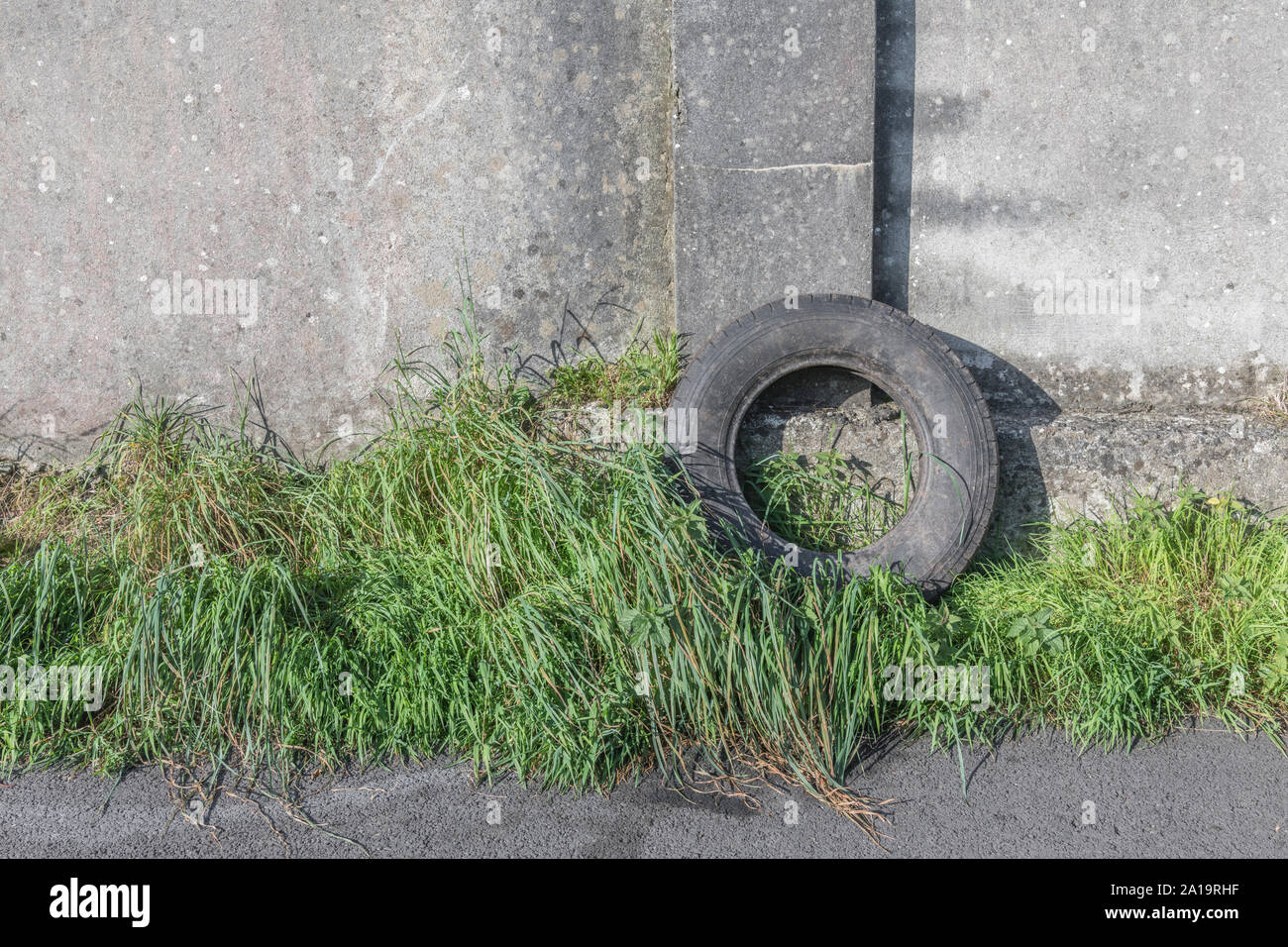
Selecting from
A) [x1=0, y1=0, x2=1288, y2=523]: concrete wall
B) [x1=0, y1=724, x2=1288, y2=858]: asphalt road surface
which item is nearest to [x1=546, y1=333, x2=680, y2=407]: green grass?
[x1=0, y1=0, x2=1288, y2=523]: concrete wall

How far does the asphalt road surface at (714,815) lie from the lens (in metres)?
2.25

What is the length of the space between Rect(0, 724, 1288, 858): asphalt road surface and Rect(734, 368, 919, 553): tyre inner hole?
3.28ft

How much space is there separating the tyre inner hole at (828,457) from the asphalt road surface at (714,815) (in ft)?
3.28

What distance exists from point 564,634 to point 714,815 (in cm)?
70

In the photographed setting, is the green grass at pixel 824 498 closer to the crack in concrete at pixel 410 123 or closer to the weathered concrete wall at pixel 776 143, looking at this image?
the weathered concrete wall at pixel 776 143

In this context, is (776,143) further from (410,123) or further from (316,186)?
(316,186)

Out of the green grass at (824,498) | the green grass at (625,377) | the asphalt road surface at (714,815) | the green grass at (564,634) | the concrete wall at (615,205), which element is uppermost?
the concrete wall at (615,205)

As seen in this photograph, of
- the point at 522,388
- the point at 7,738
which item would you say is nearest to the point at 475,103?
the point at 522,388

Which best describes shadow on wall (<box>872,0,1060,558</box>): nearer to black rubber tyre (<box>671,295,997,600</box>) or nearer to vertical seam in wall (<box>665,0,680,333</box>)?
black rubber tyre (<box>671,295,997,600</box>)

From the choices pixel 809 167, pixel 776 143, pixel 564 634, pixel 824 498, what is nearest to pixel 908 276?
pixel 809 167

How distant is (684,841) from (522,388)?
1925 mm

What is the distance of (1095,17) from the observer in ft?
11.4

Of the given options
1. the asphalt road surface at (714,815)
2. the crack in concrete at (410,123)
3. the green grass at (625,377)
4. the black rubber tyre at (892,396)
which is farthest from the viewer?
the crack in concrete at (410,123)

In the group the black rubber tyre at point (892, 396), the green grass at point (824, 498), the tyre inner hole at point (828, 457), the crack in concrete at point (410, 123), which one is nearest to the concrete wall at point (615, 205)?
the crack in concrete at point (410, 123)
